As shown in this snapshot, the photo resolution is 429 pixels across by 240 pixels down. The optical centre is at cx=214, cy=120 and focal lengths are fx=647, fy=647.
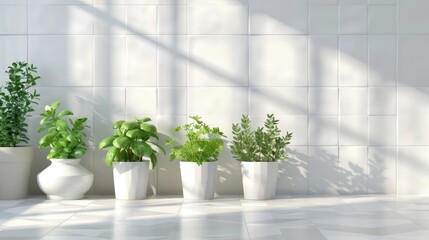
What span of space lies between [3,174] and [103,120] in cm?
73

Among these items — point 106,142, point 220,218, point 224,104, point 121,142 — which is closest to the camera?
point 220,218

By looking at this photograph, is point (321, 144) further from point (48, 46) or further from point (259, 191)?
point (48, 46)

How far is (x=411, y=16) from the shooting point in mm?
4355

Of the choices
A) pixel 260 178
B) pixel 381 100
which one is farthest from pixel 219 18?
pixel 381 100

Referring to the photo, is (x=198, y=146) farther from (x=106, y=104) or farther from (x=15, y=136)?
(x=15, y=136)

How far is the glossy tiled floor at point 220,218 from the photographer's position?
2.82 meters

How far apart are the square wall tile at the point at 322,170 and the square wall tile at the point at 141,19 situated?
4.45 ft

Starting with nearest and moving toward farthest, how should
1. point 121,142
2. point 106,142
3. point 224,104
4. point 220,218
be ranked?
1. point 220,218
2. point 121,142
3. point 106,142
4. point 224,104

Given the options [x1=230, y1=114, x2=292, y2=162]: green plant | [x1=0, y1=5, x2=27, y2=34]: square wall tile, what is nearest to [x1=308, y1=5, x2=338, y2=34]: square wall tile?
[x1=230, y1=114, x2=292, y2=162]: green plant

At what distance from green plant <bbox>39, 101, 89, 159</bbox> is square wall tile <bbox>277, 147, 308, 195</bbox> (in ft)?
4.34

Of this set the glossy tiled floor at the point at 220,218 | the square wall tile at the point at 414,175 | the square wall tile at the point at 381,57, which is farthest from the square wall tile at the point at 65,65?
the square wall tile at the point at 414,175

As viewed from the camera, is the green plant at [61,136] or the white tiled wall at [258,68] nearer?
the green plant at [61,136]

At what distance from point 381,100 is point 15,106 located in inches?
94.7

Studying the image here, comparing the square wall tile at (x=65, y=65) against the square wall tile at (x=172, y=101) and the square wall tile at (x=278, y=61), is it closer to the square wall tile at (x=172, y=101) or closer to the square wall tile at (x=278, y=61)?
the square wall tile at (x=172, y=101)
